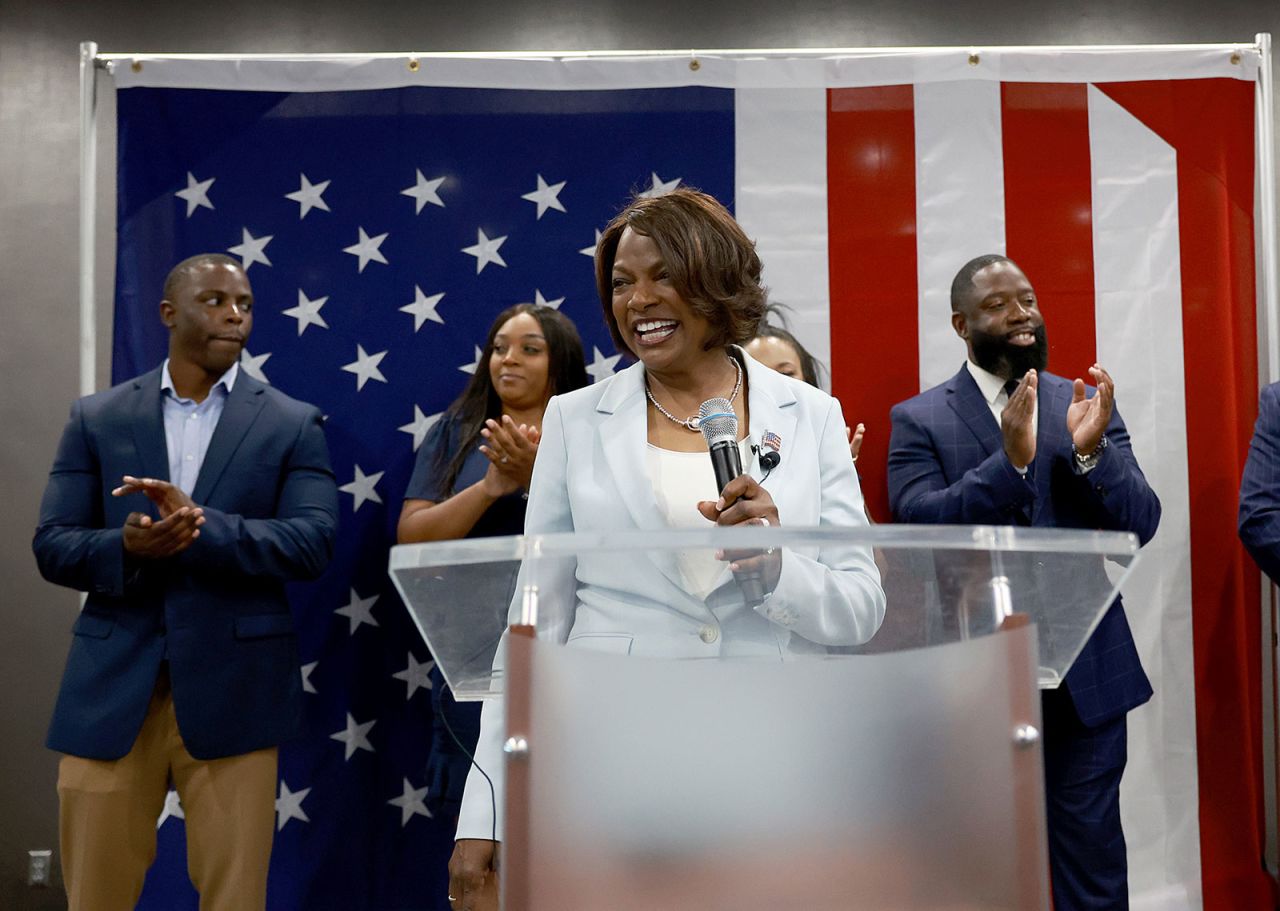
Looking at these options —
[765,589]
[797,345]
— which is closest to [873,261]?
[797,345]

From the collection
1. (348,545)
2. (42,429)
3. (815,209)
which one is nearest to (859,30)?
(815,209)

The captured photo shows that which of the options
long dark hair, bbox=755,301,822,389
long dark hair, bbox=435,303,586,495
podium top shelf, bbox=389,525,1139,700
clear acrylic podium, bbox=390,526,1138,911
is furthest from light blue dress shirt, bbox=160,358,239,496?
clear acrylic podium, bbox=390,526,1138,911

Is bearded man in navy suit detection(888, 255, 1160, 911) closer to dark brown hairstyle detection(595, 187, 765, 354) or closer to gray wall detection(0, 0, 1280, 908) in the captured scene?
gray wall detection(0, 0, 1280, 908)

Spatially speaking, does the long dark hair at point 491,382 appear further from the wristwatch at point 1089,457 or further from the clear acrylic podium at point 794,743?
the clear acrylic podium at point 794,743

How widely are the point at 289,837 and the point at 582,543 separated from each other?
126 inches

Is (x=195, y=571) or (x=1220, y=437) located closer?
(x=195, y=571)

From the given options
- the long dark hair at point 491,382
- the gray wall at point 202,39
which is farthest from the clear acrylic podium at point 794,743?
the gray wall at point 202,39

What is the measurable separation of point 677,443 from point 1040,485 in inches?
76.0

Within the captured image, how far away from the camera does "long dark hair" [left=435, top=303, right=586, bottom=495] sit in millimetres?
3939

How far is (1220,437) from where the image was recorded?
13.4 ft

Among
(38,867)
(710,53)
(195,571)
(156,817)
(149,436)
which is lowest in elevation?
(38,867)

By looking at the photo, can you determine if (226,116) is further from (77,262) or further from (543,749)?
(543,749)

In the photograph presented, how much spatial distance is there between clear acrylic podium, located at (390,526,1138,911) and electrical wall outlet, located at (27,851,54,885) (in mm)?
3712

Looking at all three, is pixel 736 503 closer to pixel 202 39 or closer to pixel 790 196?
pixel 790 196
